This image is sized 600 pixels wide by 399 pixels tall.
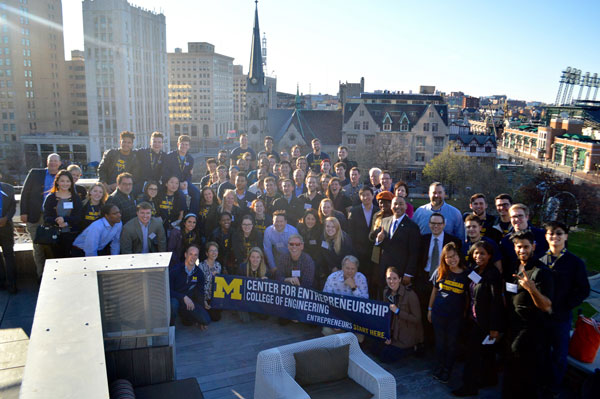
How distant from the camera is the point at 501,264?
20.0ft

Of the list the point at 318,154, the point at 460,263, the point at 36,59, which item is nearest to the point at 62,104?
the point at 36,59

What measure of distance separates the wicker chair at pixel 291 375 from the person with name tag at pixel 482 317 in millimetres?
1470

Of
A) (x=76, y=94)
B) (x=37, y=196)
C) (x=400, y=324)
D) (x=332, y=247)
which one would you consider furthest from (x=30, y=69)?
(x=400, y=324)

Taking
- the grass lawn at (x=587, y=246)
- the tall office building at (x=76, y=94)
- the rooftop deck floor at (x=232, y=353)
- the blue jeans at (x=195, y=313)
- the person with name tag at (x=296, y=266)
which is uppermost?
the tall office building at (x=76, y=94)

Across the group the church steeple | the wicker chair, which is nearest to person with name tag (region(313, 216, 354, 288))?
the wicker chair

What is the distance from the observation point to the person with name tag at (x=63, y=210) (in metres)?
7.24

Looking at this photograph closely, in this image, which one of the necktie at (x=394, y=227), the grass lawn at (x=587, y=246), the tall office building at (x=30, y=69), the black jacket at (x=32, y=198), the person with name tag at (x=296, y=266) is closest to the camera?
the necktie at (x=394, y=227)

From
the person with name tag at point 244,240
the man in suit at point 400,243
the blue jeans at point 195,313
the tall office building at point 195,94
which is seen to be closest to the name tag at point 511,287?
the man in suit at point 400,243

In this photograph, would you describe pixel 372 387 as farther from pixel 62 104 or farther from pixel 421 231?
pixel 62 104

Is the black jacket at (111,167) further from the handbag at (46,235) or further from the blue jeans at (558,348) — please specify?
the blue jeans at (558,348)

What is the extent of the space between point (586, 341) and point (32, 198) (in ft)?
27.9

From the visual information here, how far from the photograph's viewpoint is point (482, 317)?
5.72m

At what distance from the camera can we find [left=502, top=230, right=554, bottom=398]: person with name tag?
5.23 meters

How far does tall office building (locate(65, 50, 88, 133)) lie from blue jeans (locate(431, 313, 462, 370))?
109 m
